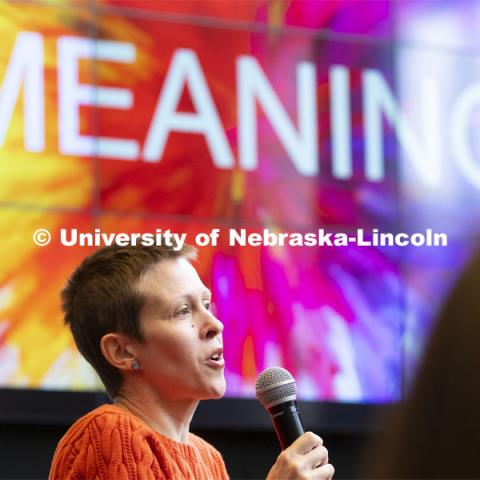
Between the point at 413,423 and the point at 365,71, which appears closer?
the point at 413,423

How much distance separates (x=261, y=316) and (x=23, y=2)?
7.03 ft

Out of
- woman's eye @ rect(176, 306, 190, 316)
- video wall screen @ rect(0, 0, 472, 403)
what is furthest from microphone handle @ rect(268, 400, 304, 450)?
video wall screen @ rect(0, 0, 472, 403)

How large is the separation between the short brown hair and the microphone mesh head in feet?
0.97

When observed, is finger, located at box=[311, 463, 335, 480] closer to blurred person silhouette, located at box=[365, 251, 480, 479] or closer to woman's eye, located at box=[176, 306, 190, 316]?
woman's eye, located at box=[176, 306, 190, 316]

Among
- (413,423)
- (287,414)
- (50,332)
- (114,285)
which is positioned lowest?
(413,423)

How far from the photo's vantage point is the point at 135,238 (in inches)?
92.6

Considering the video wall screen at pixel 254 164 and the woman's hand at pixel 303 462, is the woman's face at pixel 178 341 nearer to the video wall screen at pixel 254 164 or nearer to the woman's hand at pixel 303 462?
the woman's hand at pixel 303 462

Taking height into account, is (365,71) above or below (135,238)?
above

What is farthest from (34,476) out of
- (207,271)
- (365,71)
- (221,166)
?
(365,71)

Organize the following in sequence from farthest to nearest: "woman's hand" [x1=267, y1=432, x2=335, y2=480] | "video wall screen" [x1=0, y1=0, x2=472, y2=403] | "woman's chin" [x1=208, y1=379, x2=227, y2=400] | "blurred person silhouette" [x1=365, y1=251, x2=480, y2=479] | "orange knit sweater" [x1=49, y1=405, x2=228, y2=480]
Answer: "video wall screen" [x1=0, y1=0, x2=472, y2=403]
"woman's chin" [x1=208, y1=379, x2=227, y2=400]
"orange knit sweater" [x1=49, y1=405, x2=228, y2=480]
"woman's hand" [x1=267, y1=432, x2=335, y2=480]
"blurred person silhouette" [x1=365, y1=251, x2=480, y2=479]

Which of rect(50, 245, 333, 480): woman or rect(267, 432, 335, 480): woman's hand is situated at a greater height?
rect(50, 245, 333, 480): woman

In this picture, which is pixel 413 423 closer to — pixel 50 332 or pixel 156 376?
pixel 156 376

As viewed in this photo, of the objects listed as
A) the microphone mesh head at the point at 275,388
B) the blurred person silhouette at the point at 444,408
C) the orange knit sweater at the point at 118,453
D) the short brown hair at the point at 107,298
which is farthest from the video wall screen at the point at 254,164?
the blurred person silhouette at the point at 444,408

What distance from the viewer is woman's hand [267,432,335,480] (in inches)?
75.0
